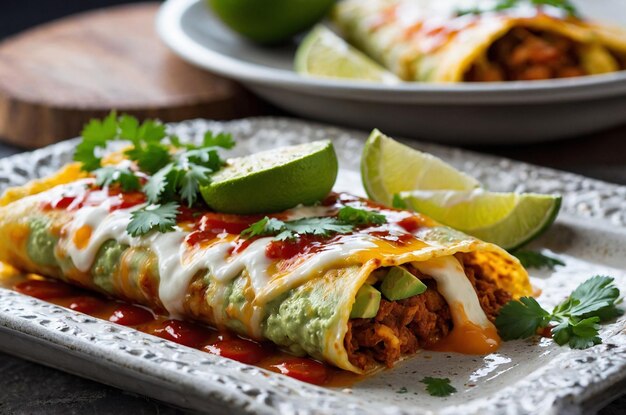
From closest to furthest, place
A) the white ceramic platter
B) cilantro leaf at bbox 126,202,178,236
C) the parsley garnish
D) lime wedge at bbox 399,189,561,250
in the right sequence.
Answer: the white ceramic platter → cilantro leaf at bbox 126,202,178,236 → lime wedge at bbox 399,189,561,250 → the parsley garnish

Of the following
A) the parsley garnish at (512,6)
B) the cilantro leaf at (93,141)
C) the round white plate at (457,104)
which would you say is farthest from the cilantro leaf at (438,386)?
the parsley garnish at (512,6)

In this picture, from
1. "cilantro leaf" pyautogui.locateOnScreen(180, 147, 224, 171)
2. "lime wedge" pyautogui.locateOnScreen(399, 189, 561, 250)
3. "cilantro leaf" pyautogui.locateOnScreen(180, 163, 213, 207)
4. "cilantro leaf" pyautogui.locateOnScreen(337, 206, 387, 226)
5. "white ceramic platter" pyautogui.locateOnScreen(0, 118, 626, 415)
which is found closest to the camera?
"white ceramic platter" pyautogui.locateOnScreen(0, 118, 626, 415)

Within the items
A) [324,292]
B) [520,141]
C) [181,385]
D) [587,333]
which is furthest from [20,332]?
[520,141]

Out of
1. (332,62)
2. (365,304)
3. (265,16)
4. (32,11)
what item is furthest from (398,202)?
(32,11)

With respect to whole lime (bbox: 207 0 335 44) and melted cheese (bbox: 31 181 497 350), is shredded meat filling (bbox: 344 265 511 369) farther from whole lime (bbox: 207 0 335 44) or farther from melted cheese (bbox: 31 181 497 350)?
whole lime (bbox: 207 0 335 44)

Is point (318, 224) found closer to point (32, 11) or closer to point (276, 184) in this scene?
point (276, 184)

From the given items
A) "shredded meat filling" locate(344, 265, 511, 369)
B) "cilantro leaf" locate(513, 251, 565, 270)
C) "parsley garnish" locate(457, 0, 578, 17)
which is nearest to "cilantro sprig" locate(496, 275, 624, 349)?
"shredded meat filling" locate(344, 265, 511, 369)

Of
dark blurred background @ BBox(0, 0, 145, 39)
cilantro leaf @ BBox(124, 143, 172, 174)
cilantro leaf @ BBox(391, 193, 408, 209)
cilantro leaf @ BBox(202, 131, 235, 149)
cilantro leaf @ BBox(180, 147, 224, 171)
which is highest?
cilantro leaf @ BBox(180, 147, 224, 171)
